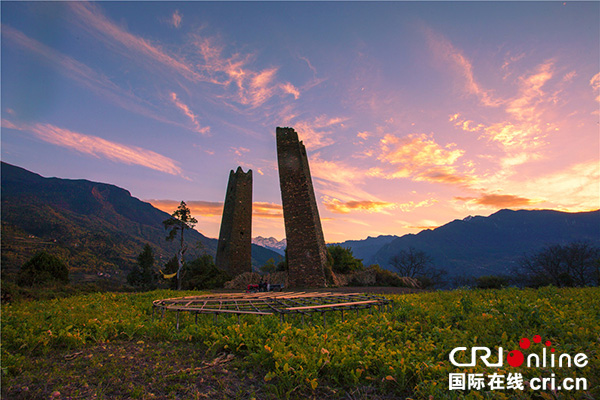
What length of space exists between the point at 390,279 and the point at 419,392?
55.0 feet

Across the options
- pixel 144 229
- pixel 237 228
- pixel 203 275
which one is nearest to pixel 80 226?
pixel 144 229

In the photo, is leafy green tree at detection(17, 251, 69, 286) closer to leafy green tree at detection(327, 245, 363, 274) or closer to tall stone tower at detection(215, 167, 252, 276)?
tall stone tower at detection(215, 167, 252, 276)

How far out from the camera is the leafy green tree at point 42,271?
14188mm

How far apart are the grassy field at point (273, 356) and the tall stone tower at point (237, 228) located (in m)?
21.4

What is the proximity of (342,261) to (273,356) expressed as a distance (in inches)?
686

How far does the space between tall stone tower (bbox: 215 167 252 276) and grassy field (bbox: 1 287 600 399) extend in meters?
21.4

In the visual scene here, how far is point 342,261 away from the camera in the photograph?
20.5 metres

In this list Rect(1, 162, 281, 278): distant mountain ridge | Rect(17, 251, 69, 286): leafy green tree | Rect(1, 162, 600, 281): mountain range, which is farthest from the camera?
Rect(1, 162, 600, 281): mountain range

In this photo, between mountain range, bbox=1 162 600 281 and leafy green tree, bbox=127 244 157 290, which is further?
mountain range, bbox=1 162 600 281

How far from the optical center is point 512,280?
32.1 metres

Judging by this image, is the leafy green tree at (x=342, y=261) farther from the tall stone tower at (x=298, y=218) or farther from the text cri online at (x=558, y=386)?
the text cri online at (x=558, y=386)

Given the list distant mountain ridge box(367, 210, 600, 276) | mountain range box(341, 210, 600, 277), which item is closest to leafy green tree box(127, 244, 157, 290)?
mountain range box(341, 210, 600, 277)

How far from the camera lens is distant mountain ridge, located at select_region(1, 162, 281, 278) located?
2119 inches

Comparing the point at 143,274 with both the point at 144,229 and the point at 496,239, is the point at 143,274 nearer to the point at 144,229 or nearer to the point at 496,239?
the point at 144,229
